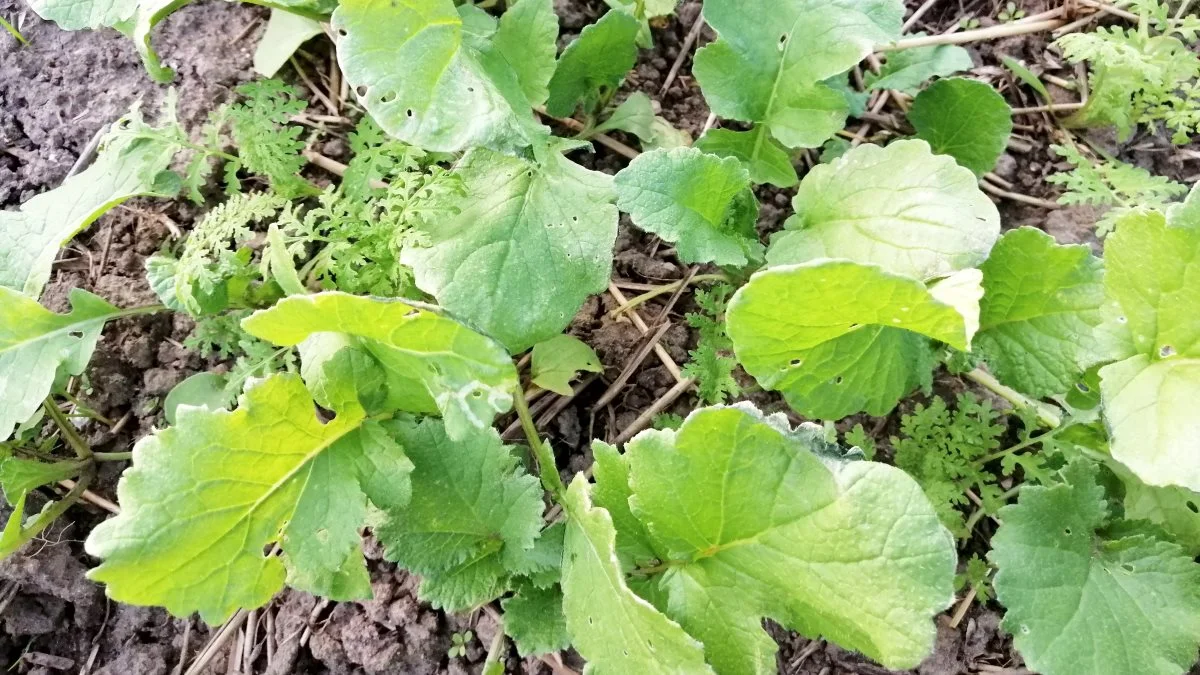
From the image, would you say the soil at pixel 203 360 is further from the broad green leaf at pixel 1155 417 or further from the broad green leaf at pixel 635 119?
the broad green leaf at pixel 1155 417

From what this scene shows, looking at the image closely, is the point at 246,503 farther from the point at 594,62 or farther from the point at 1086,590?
the point at 1086,590

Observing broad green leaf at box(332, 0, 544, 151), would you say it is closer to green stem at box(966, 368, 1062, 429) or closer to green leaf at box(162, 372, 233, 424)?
green leaf at box(162, 372, 233, 424)

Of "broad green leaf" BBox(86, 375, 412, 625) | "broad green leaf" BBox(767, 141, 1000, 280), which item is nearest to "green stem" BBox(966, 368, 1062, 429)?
"broad green leaf" BBox(767, 141, 1000, 280)

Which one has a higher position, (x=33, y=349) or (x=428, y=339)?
(x=428, y=339)

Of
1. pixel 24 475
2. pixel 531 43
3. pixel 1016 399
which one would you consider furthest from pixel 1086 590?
pixel 24 475

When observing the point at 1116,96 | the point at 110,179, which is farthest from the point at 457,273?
the point at 1116,96

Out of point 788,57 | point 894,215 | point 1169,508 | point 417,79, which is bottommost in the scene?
point 1169,508

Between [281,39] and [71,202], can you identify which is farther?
[281,39]

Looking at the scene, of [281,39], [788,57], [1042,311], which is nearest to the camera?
[1042,311]
